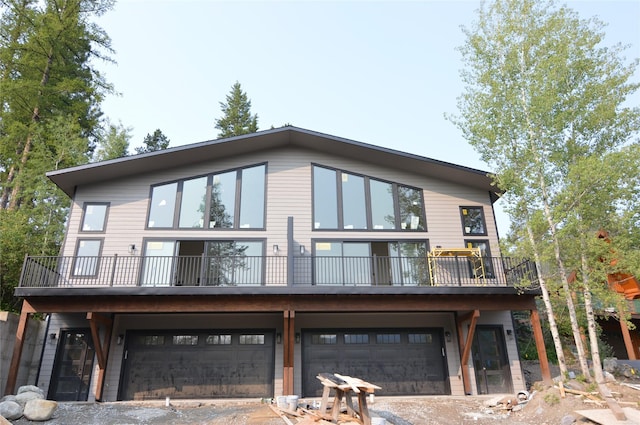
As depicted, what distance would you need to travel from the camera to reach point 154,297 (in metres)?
9.48

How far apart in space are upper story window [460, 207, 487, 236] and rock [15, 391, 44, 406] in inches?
449

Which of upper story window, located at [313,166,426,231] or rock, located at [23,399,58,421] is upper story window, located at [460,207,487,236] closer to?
upper story window, located at [313,166,426,231]

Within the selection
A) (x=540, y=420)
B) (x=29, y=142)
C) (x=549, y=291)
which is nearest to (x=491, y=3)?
(x=549, y=291)

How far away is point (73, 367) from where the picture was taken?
10.1m

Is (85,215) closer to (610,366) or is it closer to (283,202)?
(283,202)

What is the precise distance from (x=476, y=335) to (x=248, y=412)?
6714 millimetres

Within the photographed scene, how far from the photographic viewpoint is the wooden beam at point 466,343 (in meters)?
10.00

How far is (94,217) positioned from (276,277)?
552 centimetres

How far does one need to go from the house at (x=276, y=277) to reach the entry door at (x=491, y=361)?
1.5 inches

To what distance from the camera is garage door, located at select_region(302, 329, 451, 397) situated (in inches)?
416

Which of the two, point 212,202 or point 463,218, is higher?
point 212,202

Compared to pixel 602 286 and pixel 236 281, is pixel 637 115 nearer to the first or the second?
pixel 602 286

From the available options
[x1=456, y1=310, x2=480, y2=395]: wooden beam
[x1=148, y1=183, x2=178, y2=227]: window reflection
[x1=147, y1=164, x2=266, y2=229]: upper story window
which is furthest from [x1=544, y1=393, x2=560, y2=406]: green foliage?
[x1=148, y1=183, x2=178, y2=227]: window reflection

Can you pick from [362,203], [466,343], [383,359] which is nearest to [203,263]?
[362,203]
